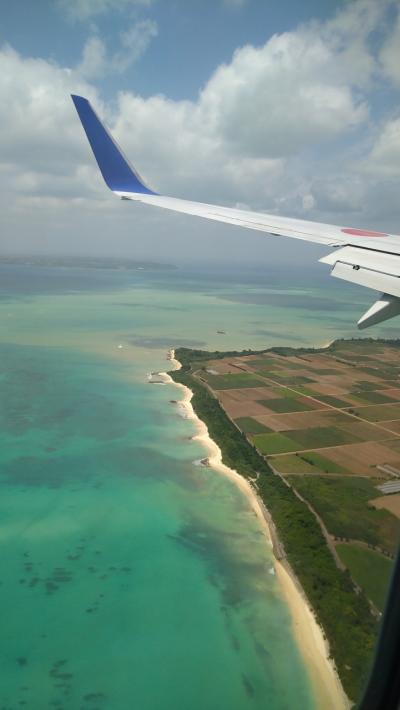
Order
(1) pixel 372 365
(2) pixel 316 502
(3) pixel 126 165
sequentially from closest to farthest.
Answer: (3) pixel 126 165 < (2) pixel 316 502 < (1) pixel 372 365

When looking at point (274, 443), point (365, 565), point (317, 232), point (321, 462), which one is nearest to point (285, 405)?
point (274, 443)

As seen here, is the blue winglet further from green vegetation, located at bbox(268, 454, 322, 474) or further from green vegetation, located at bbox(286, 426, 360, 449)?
green vegetation, located at bbox(286, 426, 360, 449)

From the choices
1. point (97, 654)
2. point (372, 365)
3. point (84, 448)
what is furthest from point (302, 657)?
point (372, 365)

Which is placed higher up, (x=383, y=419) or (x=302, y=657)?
(x=383, y=419)

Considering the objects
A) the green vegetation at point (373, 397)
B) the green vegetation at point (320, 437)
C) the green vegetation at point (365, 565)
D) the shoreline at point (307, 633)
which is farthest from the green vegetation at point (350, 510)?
the green vegetation at point (373, 397)

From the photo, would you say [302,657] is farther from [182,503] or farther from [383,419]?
[383,419]

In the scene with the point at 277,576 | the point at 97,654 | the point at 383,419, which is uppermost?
the point at 383,419

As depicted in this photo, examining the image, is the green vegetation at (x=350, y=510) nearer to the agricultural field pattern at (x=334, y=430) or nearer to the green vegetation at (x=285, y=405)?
the agricultural field pattern at (x=334, y=430)

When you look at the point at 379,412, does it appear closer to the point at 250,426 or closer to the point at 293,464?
the point at 250,426

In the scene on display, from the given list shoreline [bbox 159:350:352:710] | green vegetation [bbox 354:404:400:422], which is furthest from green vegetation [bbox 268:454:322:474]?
green vegetation [bbox 354:404:400:422]
